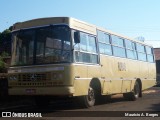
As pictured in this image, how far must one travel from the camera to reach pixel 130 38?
64.8 ft

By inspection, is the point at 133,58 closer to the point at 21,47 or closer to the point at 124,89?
the point at 124,89

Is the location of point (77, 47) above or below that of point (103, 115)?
above

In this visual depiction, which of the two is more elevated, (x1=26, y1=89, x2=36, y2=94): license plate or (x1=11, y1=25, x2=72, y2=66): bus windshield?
(x1=11, y1=25, x2=72, y2=66): bus windshield

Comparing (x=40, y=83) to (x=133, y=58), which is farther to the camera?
(x=133, y=58)

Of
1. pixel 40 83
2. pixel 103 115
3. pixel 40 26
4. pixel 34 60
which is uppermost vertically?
pixel 40 26

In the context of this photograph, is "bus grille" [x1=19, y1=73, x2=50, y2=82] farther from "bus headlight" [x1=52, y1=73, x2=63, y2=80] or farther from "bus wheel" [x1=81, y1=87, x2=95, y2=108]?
"bus wheel" [x1=81, y1=87, x2=95, y2=108]

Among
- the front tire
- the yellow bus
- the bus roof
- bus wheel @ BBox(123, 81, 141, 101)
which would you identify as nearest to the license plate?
the yellow bus

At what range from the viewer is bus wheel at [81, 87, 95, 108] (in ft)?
44.5

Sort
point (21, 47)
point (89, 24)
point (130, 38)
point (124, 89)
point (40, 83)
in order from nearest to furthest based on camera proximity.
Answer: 1. point (40, 83)
2. point (21, 47)
3. point (89, 24)
4. point (124, 89)
5. point (130, 38)

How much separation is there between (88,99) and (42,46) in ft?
9.20

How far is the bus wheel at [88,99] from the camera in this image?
44.5 feet

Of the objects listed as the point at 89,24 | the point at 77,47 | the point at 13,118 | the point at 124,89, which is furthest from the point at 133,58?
the point at 13,118

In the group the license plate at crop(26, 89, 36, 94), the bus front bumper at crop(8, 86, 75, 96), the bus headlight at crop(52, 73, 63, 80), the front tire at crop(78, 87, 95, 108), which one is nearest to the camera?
the bus front bumper at crop(8, 86, 75, 96)

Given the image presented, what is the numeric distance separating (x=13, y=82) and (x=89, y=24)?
12.5ft
